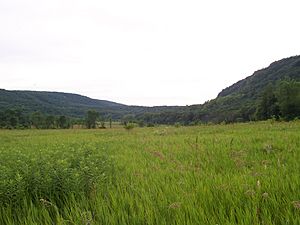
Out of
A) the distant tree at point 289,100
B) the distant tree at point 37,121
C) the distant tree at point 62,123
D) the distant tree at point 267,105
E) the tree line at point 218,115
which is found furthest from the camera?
the distant tree at point 37,121

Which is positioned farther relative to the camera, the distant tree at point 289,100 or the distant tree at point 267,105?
the distant tree at point 267,105

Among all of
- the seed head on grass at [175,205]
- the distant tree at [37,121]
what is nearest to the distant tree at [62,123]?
the distant tree at [37,121]

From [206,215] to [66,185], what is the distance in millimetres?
1926

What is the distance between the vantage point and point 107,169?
5309 millimetres

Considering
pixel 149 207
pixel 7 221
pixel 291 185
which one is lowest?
pixel 7 221

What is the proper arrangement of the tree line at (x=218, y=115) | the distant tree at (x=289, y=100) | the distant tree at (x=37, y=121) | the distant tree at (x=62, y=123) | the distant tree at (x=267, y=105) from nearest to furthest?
the distant tree at (x=289, y=100), the tree line at (x=218, y=115), the distant tree at (x=267, y=105), the distant tree at (x=62, y=123), the distant tree at (x=37, y=121)

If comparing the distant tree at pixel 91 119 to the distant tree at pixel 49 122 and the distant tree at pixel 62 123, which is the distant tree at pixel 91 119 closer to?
the distant tree at pixel 62 123

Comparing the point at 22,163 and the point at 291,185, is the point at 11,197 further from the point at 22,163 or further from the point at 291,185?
the point at 291,185

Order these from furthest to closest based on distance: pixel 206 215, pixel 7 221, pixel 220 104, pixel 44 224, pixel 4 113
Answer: pixel 220 104, pixel 4 113, pixel 7 221, pixel 44 224, pixel 206 215

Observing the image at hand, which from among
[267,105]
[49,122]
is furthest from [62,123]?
[267,105]

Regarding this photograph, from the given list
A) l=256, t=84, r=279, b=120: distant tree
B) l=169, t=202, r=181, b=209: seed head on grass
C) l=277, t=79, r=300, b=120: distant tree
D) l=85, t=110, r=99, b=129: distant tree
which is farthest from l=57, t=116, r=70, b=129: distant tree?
l=169, t=202, r=181, b=209: seed head on grass

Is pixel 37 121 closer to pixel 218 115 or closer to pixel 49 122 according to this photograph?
pixel 49 122

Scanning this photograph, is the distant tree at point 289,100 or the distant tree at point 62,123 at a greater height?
the distant tree at point 289,100

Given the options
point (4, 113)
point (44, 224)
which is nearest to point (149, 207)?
point (44, 224)
